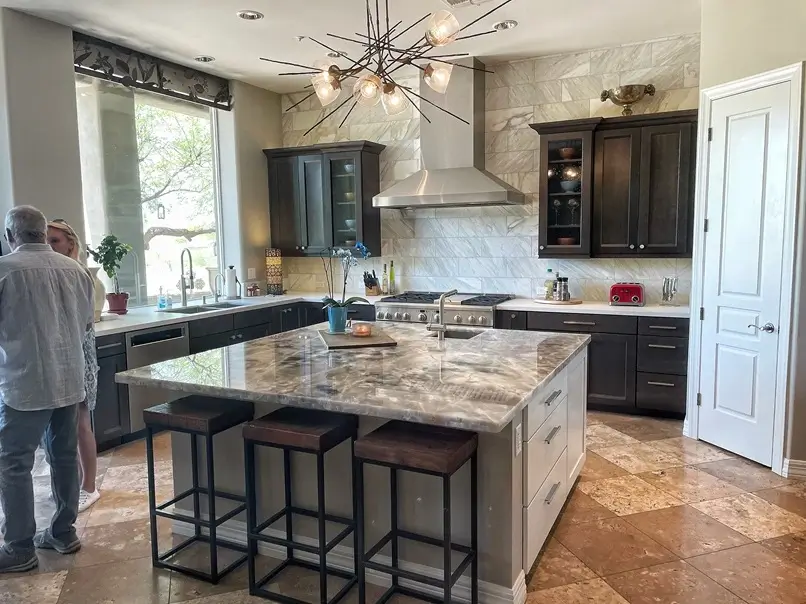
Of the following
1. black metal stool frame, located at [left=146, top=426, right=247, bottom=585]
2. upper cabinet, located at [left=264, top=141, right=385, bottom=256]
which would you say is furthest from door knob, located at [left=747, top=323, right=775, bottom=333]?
upper cabinet, located at [left=264, top=141, right=385, bottom=256]

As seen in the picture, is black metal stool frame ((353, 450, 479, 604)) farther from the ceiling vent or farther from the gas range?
the ceiling vent

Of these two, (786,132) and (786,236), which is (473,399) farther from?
(786,132)

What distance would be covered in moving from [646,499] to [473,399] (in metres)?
1.68

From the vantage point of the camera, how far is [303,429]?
232 cm

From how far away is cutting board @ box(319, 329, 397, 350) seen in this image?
3.14 meters

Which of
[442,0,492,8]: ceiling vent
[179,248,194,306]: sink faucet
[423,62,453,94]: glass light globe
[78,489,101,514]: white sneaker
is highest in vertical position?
[442,0,492,8]: ceiling vent

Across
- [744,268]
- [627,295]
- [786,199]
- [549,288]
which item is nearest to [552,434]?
[744,268]

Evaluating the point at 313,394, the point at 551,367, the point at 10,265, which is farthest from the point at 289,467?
the point at 10,265

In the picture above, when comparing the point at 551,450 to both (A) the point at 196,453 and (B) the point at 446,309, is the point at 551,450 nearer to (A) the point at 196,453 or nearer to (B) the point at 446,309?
(A) the point at 196,453

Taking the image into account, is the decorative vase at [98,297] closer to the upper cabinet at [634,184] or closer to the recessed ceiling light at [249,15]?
the recessed ceiling light at [249,15]

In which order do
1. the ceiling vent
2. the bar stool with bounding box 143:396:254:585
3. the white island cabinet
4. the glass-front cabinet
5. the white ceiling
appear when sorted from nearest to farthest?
the white island cabinet < the bar stool with bounding box 143:396:254:585 < the ceiling vent < the white ceiling < the glass-front cabinet

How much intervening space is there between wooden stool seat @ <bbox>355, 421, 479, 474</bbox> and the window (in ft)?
11.7

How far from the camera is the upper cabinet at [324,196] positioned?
575cm

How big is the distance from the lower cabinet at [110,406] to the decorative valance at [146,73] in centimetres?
219
